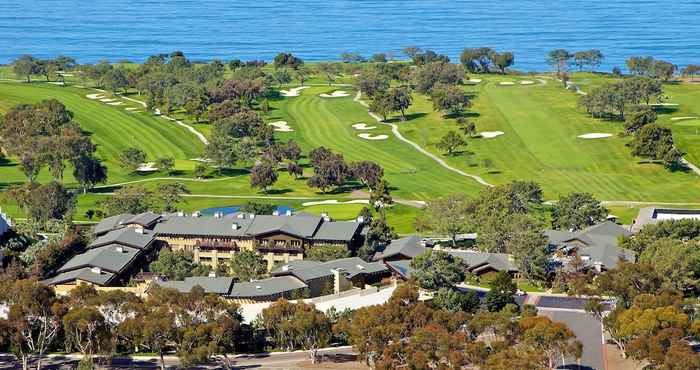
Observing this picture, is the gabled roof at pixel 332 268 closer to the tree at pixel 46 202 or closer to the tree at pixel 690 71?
the tree at pixel 46 202

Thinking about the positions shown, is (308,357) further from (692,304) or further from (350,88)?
(350,88)

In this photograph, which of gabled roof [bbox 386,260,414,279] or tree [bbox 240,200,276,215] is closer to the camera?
gabled roof [bbox 386,260,414,279]

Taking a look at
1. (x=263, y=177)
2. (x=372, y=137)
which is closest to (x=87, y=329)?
(x=263, y=177)

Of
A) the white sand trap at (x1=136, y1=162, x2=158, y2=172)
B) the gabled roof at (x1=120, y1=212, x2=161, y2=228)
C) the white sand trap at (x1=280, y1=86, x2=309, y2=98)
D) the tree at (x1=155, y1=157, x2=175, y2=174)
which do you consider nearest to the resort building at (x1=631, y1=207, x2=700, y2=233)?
the gabled roof at (x1=120, y1=212, x2=161, y2=228)

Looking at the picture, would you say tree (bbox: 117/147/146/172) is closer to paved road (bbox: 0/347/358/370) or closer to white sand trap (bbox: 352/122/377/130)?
white sand trap (bbox: 352/122/377/130)

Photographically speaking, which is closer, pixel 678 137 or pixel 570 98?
pixel 678 137


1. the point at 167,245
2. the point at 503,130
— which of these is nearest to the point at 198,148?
the point at 503,130

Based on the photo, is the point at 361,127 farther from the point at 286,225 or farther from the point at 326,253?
the point at 326,253
